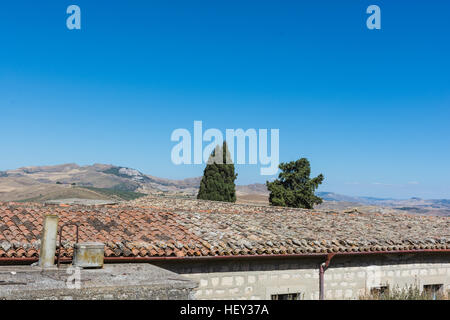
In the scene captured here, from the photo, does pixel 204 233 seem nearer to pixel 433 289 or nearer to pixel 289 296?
pixel 289 296

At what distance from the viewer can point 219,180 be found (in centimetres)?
4016

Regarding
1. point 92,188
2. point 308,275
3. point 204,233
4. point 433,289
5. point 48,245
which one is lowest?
point 433,289

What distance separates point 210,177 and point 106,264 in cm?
A: 3124

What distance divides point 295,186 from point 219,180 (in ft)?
21.9

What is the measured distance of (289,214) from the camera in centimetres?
1652

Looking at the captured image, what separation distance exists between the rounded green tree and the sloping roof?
73.3 ft

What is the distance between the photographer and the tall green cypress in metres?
39.8

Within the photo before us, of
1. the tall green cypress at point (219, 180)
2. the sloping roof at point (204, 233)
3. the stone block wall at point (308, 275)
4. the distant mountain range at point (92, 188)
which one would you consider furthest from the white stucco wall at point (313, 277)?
the distant mountain range at point (92, 188)

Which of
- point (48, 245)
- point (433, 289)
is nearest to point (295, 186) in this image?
point (433, 289)

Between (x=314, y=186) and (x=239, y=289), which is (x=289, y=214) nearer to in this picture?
(x=239, y=289)

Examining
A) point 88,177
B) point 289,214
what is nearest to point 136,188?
point 88,177

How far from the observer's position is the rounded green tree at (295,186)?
38.4 metres

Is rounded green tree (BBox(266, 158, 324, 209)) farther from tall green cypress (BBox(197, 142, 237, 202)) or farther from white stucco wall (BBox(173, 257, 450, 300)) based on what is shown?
white stucco wall (BBox(173, 257, 450, 300))

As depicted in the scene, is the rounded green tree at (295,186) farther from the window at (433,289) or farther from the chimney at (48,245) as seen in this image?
the chimney at (48,245)
